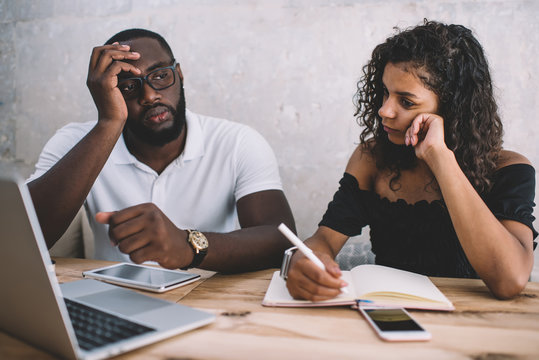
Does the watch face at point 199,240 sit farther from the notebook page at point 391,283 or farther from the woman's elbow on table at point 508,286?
the woman's elbow on table at point 508,286

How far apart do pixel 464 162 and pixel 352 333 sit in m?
0.82

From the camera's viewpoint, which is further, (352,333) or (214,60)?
(214,60)

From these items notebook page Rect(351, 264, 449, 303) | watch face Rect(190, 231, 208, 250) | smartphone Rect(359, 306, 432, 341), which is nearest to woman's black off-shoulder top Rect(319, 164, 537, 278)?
notebook page Rect(351, 264, 449, 303)

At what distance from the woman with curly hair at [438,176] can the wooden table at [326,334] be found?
159 millimetres

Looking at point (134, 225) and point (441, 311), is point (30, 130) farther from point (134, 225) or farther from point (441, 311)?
point (441, 311)

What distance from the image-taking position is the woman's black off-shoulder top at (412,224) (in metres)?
1.31

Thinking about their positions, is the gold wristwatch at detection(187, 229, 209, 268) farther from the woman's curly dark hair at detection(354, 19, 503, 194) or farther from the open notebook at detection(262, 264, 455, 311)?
the woman's curly dark hair at detection(354, 19, 503, 194)

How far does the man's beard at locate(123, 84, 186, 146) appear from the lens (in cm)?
165

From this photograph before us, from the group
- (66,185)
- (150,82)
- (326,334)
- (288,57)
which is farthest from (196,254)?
(288,57)

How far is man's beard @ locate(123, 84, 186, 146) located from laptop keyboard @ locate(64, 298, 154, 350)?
961 millimetres

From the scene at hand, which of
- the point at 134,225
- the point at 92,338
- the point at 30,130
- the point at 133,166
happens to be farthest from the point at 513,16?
the point at 30,130

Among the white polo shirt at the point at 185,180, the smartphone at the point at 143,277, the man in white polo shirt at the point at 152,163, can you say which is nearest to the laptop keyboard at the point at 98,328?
the smartphone at the point at 143,277

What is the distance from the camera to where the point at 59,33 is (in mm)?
2420

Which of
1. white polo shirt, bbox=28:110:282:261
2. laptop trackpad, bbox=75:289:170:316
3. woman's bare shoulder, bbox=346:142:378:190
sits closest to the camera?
laptop trackpad, bbox=75:289:170:316
